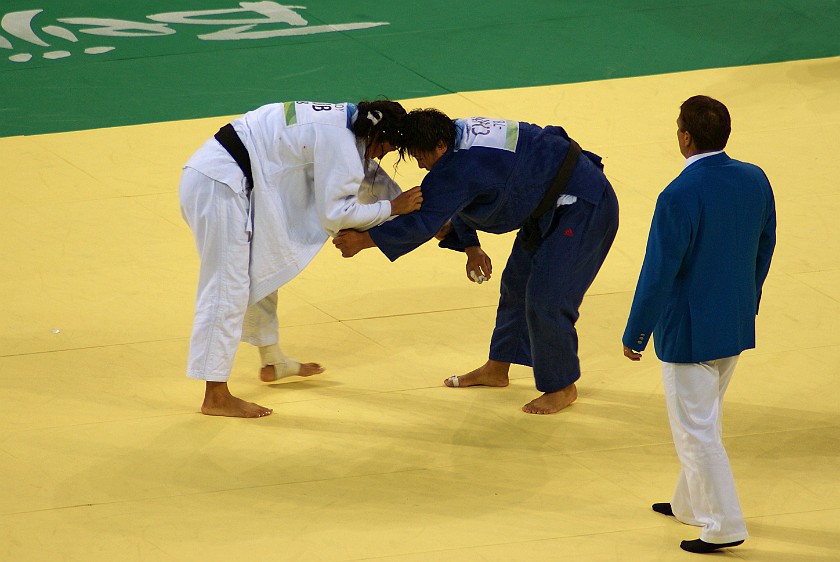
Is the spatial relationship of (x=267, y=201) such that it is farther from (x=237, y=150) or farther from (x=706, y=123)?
(x=706, y=123)

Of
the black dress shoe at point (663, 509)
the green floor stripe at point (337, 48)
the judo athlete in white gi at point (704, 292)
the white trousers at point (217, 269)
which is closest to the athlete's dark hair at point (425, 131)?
the white trousers at point (217, 269)

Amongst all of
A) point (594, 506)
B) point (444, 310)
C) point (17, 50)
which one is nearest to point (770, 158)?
point (444, 310)

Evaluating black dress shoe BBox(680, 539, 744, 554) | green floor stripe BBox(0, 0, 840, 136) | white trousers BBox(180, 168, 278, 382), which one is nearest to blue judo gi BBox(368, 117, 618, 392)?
white trousers BBox(180, 168, 278, 382)

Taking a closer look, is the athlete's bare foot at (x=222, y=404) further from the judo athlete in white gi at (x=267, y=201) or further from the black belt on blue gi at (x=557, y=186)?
the black belt on blue gi at (x=557, y=186)

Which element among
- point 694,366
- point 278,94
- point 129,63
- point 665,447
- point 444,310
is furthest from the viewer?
point 129,63

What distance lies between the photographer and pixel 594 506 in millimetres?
3354

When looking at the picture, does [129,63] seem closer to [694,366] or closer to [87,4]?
[87,4]

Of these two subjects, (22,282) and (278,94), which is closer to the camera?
(22,282)

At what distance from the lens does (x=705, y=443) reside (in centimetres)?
302

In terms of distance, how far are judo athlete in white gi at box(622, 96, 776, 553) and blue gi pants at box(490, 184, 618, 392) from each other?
705 mm

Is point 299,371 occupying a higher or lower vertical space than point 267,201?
lower

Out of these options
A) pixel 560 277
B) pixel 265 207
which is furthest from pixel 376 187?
pixel 560 277

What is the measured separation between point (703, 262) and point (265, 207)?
1.44 m

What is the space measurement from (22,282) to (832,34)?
17.7ft
